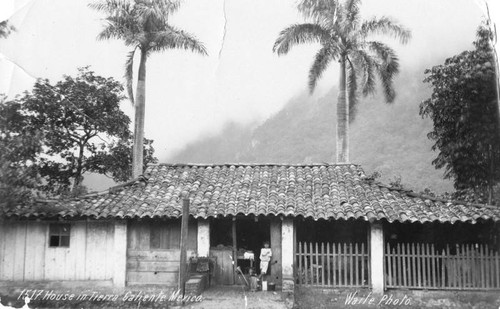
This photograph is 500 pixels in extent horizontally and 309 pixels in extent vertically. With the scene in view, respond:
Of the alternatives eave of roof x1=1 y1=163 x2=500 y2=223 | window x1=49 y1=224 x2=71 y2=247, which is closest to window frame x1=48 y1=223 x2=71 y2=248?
window x1=49 y1=224 x2=71 y2=247

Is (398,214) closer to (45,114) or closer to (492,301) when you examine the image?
(492,301)

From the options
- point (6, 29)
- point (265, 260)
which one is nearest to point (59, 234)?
point (265, 260)

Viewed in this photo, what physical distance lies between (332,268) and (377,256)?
1.51 metres

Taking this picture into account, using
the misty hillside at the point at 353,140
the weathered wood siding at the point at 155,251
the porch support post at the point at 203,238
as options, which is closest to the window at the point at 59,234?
the weathered wood siding at the point at 155,251

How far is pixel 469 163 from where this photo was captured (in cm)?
1970

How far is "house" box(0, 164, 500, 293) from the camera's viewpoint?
44.0 feet

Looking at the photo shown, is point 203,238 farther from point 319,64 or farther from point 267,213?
point 319,64

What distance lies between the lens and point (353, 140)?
54.5 meters

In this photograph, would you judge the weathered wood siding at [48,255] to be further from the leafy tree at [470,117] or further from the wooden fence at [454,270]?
the leafy tree at [470,117]

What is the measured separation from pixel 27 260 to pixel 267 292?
7.35m

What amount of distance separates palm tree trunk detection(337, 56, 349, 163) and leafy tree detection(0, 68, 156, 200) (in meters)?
10.6

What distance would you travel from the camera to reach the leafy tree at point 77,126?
23.5 meters

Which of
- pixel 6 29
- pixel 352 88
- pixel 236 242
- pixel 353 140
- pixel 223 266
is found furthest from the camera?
pixel 353 140

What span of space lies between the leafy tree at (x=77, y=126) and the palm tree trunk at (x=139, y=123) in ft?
9.95
